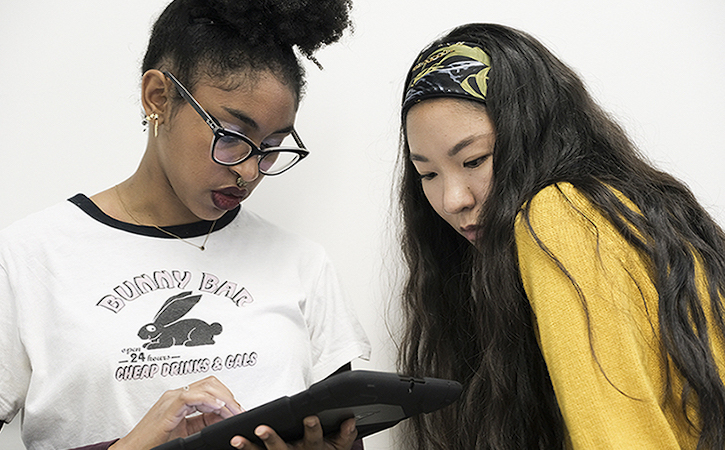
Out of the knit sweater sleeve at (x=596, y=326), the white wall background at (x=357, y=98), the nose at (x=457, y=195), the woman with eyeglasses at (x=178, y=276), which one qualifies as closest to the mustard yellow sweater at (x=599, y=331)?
the knit sweater sleeve at (x=596, y=326)

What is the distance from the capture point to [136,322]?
0.98 metres

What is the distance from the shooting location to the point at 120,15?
140 cm

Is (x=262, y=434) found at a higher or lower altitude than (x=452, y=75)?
lower

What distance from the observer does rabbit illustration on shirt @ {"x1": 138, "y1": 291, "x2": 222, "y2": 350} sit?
38.7 inches

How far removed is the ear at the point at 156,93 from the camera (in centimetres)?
101

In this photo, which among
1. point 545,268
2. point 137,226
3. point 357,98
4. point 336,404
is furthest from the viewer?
point 357,98

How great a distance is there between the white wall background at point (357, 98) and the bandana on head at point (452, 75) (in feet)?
1.07

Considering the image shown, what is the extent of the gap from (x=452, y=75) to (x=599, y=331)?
47 centimetres

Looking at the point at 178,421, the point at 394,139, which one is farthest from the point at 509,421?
the point at 394,139

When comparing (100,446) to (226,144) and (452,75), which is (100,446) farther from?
(452,75)

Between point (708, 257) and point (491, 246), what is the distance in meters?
0.31

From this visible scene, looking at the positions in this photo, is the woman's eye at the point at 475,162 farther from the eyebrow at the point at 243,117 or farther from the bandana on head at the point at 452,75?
the eyebrow at the point at 243,117

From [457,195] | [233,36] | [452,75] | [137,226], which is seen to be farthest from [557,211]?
[137,226]

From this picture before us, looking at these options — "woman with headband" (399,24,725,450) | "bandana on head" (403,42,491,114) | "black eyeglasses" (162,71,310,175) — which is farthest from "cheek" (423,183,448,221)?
"black eyeglasses" (162,71,310,175)
